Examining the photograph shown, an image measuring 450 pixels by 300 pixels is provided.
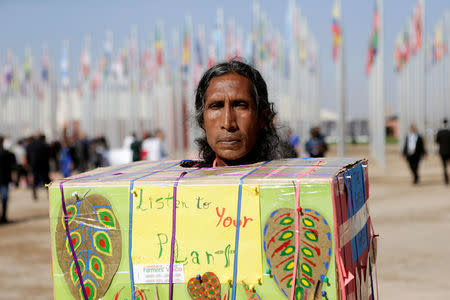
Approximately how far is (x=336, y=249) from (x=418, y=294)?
3.96 meters

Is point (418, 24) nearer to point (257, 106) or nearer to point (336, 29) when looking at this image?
point (336, 29)

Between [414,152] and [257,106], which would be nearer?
[257,106]

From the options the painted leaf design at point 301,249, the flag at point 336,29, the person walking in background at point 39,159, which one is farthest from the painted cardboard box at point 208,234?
the flag at point 336,29

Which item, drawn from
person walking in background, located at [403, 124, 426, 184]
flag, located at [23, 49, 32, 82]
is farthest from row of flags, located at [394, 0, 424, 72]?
flag, located at [23, 49, 32, 82]

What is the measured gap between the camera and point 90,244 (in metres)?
1.81

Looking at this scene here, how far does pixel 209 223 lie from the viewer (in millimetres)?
1711

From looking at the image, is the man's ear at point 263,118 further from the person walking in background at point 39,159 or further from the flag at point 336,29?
the flag at point 336,29

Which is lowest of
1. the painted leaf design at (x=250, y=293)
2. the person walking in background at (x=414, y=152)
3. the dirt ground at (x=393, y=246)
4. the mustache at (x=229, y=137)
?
the dirt ground at (x=393, y=246)

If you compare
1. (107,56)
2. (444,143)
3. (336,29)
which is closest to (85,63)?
(107,56)

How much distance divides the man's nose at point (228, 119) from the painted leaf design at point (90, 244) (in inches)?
22.1

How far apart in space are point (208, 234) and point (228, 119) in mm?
556

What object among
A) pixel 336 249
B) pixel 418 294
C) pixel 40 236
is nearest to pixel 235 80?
pixel 336 249

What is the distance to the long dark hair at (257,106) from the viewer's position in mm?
2282

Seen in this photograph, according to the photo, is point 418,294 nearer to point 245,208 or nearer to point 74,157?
point 245,208
